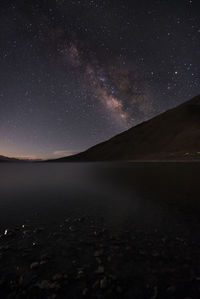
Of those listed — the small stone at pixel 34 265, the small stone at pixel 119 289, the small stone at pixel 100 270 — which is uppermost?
the small stone at pixel 34 265

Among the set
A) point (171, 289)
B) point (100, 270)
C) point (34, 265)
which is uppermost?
point (34, 265)

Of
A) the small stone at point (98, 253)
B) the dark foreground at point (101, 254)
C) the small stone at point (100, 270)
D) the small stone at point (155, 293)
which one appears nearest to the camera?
the small stone at point (155, 293)

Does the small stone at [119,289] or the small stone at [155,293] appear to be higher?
the small stone at [119,289]

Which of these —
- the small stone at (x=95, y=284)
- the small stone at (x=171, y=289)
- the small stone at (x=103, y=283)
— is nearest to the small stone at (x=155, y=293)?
the small stone at (x=171, y=289)

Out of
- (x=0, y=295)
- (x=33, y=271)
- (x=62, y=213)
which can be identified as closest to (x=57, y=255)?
(x=33, y=271)

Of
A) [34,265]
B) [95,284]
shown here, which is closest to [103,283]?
[95,284]

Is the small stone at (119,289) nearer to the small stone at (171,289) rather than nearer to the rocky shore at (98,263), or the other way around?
the rocky shore at (98,263)

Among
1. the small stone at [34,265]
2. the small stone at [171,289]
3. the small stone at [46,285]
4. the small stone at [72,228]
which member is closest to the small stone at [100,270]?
the small stone at [46,285]

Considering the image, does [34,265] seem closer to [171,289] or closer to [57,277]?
[57,277]

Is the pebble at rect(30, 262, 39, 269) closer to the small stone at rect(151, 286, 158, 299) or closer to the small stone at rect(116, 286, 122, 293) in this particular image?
the small stone at rect(116, 286, 122, 293)

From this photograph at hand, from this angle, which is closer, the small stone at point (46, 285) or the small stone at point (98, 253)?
the small stone at point (46, 285)

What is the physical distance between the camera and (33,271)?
515 cm

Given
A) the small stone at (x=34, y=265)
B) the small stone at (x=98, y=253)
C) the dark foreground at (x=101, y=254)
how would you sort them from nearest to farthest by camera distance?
the dark foreground at (x=101, y=254) → the small stone at (x=34, y=265) → the small stone at (x=98, y=253)

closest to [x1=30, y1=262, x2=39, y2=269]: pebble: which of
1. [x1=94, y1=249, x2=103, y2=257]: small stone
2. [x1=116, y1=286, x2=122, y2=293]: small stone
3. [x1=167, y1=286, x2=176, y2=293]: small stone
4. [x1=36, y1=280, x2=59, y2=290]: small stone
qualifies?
[x1=36, y1=280, x2=59, y2=290]: small stone
